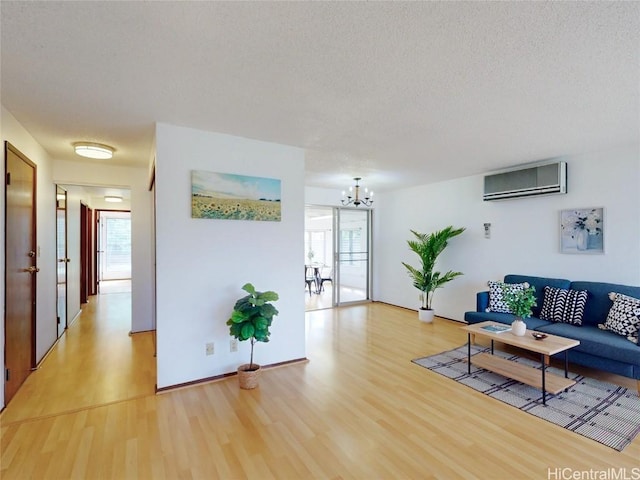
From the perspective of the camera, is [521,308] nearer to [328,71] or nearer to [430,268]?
[430,268]

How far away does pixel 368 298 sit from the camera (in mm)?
7105

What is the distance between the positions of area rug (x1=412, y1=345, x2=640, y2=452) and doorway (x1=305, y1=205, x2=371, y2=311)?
3.28 meters

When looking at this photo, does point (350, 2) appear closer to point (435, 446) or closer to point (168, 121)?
point (168, 121)

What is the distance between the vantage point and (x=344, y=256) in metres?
6.80

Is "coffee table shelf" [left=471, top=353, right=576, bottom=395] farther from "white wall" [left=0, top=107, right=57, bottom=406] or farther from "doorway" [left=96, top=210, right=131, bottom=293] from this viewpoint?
"doorway" [left=96, top=210, right=131, bottom=293]

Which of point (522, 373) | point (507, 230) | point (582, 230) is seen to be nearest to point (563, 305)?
point (582, 230)

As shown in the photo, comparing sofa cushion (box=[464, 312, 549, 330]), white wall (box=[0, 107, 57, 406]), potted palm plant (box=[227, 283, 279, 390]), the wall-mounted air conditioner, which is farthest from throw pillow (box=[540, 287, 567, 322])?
white wall (box=[0, 107, 57, 406])

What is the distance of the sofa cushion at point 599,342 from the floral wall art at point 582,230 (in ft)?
3.17

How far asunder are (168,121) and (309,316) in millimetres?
3994

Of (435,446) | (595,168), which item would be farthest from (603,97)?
(435,446)

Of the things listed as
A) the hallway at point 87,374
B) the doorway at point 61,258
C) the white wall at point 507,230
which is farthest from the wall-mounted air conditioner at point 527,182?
the doorway at point 61,258

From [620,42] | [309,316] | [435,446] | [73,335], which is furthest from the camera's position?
[309,316]

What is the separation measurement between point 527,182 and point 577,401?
2709 mm

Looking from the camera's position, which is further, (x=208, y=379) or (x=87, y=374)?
(x=87, y=374)
